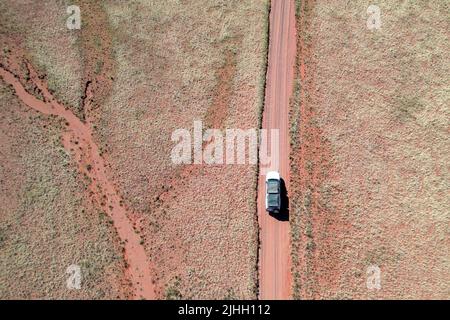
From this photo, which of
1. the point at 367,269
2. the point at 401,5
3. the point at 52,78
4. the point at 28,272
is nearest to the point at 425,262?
the point at 367,269

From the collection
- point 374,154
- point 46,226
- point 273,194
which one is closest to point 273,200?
point 273,194

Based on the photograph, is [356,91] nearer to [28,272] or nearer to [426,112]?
[426,112]

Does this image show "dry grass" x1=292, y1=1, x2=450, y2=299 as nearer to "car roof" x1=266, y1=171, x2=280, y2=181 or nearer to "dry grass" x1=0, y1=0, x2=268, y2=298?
"car roof" x1=266, y1=171, x2=280, y2=181

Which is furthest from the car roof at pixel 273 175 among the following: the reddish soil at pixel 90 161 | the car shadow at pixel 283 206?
the reddish soil at pixel 90 161

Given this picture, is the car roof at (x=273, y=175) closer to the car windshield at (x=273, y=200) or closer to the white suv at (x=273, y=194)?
the white suv at (x=273, y=194)

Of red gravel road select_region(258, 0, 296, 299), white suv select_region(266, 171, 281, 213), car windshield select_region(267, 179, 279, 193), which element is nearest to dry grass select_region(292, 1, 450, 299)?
red gravel road select_region(258, 0, 296, 299)

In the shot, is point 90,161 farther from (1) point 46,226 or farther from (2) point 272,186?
(2) point 272,186
